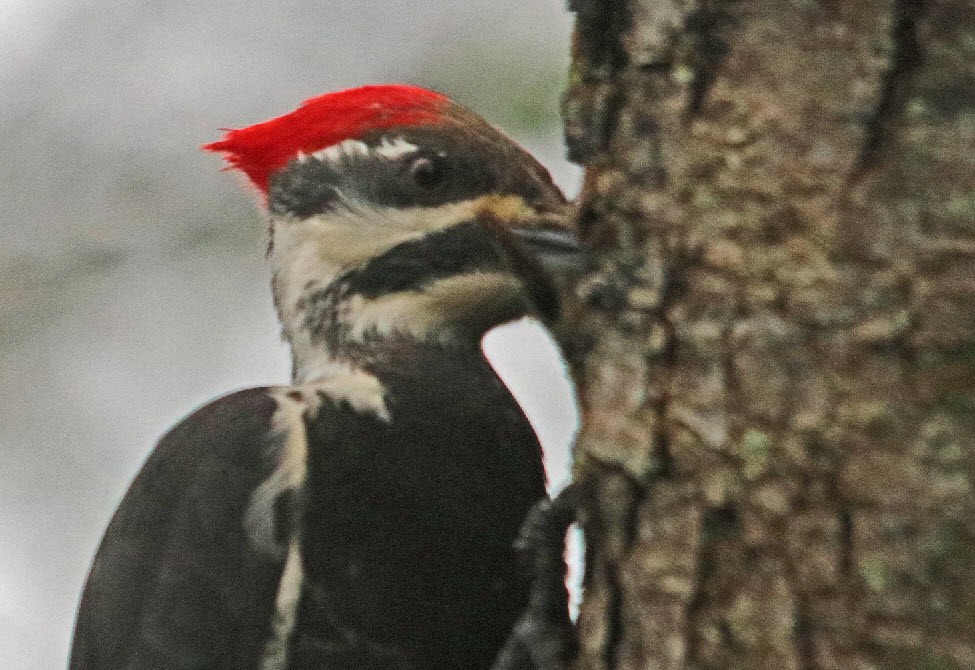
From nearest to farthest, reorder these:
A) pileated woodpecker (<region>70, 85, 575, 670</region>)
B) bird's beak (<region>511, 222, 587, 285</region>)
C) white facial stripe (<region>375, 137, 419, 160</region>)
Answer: bird's beak (<region>511, 222, 587, 285</region>) → pileated woodpecker (<region>70, 85, 575, 670</region>) → white facial stripe (<region>375, 137, 419, 160</region>)

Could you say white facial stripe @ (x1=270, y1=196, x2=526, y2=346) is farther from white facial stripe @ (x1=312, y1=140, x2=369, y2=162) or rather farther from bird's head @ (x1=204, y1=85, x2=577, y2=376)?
white facial stripe @ (x1=312, y1=140, x2=369, y2=162)

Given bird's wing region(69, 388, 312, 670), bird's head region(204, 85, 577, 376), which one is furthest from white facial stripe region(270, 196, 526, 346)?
bird's wing region(69, 388, 312, 670)

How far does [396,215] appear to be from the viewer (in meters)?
2.42

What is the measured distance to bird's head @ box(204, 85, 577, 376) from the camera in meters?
2.32

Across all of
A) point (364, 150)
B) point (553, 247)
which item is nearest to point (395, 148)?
point (364, 150)

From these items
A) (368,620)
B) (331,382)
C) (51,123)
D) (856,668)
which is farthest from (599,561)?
(51,123)

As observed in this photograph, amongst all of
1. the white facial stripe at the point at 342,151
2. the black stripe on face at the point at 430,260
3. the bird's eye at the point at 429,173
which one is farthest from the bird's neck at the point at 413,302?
the white facial stripe at the point at 342,151

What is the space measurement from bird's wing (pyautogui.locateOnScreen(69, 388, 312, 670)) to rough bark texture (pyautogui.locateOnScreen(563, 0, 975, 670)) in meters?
0.63

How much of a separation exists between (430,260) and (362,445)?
374mm

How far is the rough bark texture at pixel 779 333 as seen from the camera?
130 centimetres

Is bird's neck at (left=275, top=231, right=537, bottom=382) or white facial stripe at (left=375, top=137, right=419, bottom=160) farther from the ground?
white facial stripe at (left=375, top=137, right=419, bottom=160)

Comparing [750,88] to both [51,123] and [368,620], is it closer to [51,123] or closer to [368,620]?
[368,620]

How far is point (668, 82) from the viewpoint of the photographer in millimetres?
1528

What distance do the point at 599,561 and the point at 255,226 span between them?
2.83 metres
